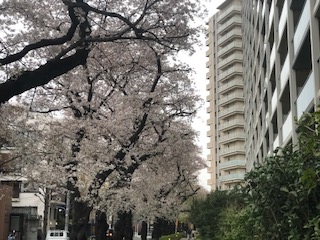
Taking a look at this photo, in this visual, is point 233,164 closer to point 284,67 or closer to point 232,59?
point 232,59

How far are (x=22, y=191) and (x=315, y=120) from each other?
1932 inches

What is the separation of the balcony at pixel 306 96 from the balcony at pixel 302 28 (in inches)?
73.7

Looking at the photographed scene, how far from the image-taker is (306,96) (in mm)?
16953

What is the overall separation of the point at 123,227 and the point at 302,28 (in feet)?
48.8

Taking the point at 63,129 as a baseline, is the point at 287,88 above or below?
above

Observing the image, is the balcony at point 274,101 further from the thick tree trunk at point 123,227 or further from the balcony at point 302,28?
the thick tree trunk at point 123,227

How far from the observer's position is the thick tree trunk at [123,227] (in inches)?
1009

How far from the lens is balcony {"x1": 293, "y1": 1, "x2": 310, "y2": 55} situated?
16.5m

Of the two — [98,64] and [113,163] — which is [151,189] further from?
[98,64]

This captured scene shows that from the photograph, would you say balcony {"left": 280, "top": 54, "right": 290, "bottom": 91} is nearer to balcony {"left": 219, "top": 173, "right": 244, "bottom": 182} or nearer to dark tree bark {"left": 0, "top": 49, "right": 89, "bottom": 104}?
dark tree bark {"left": 0, "top": 49, "right": 89, "bottom": 104}

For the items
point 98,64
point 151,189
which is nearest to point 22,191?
point 151,189

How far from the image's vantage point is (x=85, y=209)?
19531mm

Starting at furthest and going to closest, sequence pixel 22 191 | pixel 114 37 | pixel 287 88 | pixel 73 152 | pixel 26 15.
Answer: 1. pixel 22 191
2. pixel 287 88
3. pixel 73 152
4. pixel 26 15
5. pixel 114 37

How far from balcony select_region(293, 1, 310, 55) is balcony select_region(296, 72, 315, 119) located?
1873 millimetres
